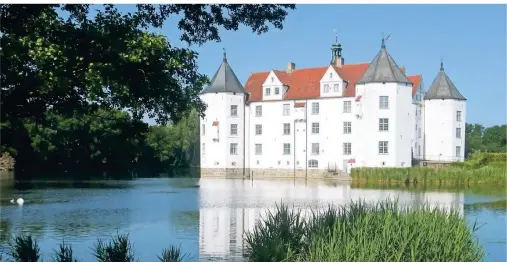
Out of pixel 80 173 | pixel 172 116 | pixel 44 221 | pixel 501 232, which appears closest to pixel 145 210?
pixel 44 221

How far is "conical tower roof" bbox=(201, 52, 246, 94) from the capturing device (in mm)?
49906

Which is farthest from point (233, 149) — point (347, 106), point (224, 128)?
point (347, 106)

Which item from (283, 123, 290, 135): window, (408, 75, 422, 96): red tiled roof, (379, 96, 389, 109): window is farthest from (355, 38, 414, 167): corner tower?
(283, 123, 290, 135): window

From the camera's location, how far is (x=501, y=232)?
46.3ft

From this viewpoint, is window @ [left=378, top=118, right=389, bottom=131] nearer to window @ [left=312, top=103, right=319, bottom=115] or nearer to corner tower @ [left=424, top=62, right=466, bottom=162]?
window @ [left=312, top=103, right=319, bottom=115]

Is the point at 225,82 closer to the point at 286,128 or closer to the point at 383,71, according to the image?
the point at 286,128

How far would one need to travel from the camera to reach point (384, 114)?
1759 inches

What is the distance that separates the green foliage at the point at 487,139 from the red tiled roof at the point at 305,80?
2580 centimetres

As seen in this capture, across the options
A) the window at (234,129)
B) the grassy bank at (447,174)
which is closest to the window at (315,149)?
the window at (234,129)

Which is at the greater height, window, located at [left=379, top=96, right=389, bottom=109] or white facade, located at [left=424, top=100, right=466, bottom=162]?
window, located at [left=379, top=96, right=389, bottom=109]

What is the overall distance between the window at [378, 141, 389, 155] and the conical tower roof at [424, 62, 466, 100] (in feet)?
20.8

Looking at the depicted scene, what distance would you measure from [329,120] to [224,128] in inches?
332

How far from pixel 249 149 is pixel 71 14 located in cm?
4296

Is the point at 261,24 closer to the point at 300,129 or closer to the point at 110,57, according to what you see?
the point at 110,57
